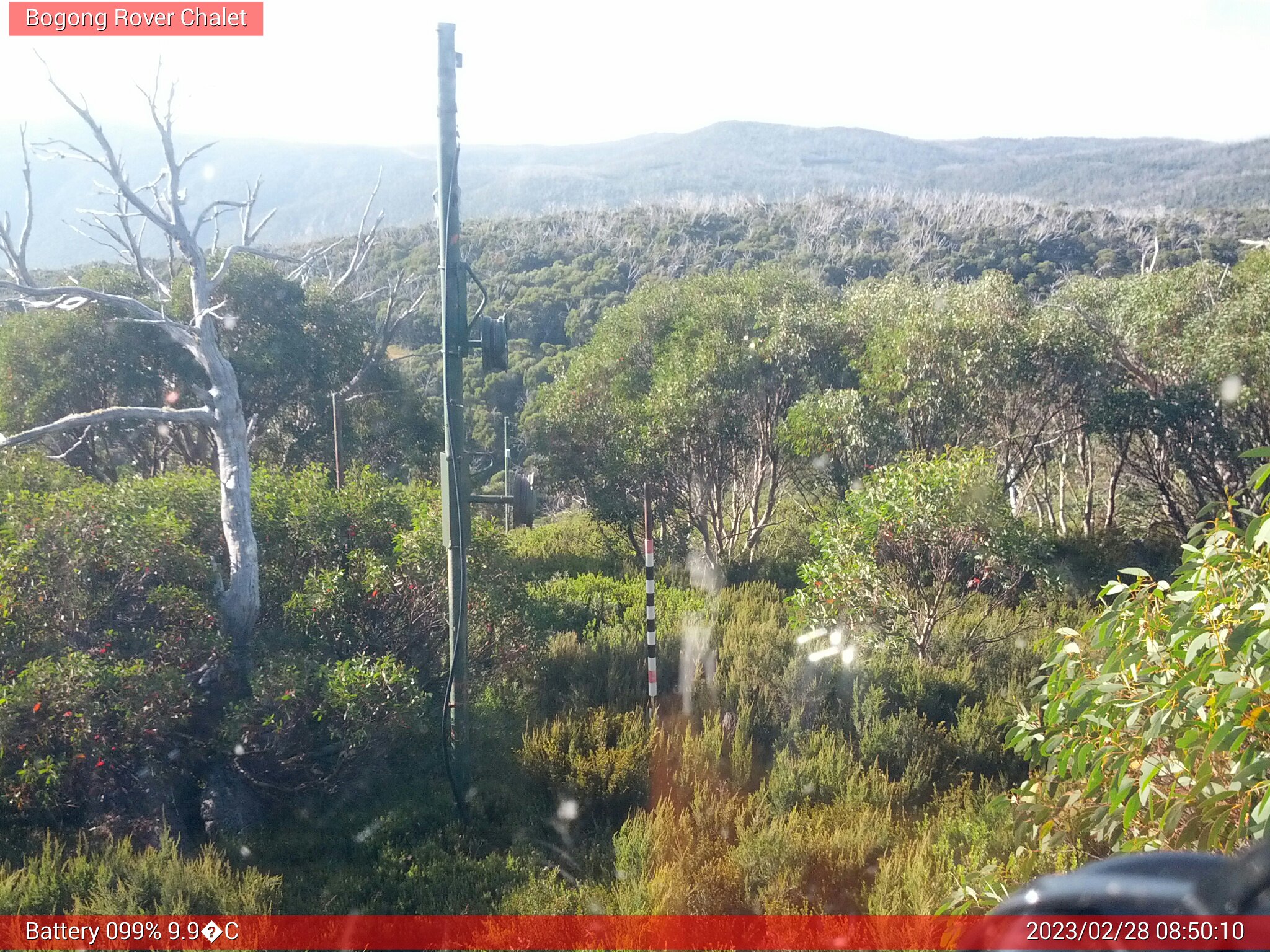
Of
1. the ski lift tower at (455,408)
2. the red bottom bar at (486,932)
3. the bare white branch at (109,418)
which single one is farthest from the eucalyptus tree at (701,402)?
the red bottom bar at (486,932)

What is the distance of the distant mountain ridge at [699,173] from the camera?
5578 centimetres

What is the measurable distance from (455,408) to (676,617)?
14.4ft

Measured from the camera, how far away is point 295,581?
698 centimetres

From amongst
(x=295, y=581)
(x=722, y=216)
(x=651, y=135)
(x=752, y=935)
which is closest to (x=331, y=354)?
(x=295, y=581)

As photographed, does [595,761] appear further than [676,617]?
No

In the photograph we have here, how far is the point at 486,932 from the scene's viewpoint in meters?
4.38

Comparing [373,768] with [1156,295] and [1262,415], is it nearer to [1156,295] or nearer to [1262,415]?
[1262,415]

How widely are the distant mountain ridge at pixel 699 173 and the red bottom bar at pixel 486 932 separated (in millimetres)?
38045

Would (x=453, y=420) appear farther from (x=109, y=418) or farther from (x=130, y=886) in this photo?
(x=130, y=886)

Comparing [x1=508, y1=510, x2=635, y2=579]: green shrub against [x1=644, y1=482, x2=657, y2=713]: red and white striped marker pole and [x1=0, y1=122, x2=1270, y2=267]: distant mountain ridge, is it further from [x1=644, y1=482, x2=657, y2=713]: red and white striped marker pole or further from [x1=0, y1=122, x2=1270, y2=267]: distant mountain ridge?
[x1=0, y1=122, x2=1270, y2=267]: distant mountain ridge

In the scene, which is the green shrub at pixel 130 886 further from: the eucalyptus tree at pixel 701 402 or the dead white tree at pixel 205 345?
the eucalyptus tree at pixel 701 402

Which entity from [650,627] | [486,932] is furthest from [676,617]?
[486,932]

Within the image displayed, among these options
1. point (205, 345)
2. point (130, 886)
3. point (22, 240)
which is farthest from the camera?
point (22, 240)

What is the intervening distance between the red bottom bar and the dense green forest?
128 millimetres
